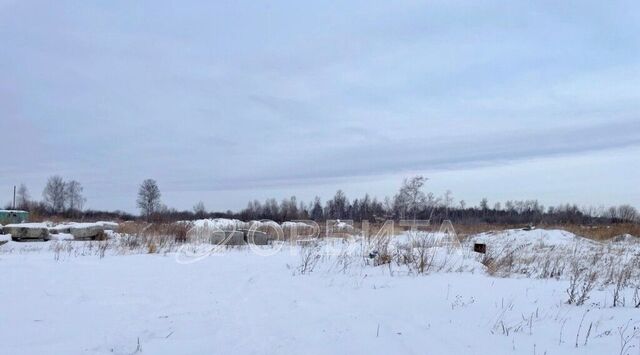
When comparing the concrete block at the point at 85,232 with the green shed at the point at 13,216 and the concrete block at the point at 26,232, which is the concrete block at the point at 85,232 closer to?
the concrete block at the point at 26,232

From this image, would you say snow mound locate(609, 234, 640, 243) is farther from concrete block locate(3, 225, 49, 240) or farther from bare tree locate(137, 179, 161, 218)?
bare tree locate(137, 179, 161, 218)

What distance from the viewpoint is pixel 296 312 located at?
4707 mm

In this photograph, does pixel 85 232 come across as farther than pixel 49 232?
No

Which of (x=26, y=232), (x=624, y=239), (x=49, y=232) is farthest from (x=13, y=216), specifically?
(x=624, y=239)

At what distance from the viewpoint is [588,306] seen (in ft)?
17.0

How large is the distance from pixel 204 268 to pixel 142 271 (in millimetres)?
978

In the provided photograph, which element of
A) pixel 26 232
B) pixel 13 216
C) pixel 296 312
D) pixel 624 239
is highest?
pixel 13 216

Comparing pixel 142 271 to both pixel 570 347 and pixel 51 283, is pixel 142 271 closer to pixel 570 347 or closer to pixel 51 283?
pixel 51 283

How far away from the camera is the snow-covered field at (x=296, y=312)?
366 centimetres

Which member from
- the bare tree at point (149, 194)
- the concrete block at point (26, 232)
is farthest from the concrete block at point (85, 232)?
the bare tree at point (149, 194)

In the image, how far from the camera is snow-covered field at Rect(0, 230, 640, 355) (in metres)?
3.66

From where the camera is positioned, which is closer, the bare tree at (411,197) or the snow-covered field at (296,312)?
the snow-covered field at (296,312)

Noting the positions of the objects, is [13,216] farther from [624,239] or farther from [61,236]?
[624,239]

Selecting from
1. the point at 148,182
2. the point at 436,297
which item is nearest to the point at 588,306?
the point at 436,297
